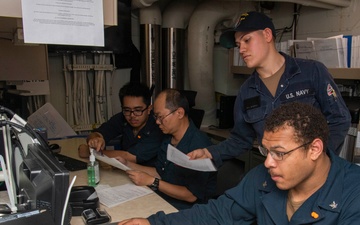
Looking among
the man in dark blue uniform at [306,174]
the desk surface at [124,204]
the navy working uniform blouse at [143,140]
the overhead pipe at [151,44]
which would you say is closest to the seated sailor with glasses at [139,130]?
the navy working uniform blouse at [143,140]

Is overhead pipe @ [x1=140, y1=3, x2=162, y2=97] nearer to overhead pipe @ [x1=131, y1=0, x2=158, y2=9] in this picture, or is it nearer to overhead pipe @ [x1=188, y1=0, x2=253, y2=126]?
overhead pipe @ [x1=131, y1=0, x2=158, y2=9]

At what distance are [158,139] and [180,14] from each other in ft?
5.87

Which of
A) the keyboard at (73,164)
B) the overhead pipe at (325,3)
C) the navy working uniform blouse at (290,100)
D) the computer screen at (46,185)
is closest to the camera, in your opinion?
the computer screen at (46,185)

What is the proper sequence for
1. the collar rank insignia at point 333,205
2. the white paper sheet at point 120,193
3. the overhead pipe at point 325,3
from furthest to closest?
the overhead pipe at point 325,3 → the white paper sheet at point 120,193 → the collar rank insignia at point 333,205

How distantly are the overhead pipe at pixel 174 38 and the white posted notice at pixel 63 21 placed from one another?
2.56 meters

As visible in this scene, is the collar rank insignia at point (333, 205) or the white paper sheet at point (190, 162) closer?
the collar rank insignia at point (333, 205)

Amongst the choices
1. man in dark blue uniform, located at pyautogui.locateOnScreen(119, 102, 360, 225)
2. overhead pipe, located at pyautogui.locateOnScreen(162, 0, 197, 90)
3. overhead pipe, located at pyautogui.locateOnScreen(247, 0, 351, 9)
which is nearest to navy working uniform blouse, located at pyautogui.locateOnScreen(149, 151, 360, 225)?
man in dark blue uniform, located at pyautogui.locateOnScreen(119, 102, 360, 225)

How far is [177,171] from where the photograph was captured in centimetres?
179

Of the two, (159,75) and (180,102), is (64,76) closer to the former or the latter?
(159,75)

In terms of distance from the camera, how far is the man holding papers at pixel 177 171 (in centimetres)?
165

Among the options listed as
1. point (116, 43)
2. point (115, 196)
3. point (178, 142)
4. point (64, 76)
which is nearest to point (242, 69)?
point (116, 43)

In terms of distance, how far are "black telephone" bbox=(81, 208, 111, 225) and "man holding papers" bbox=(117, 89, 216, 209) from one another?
37 cm

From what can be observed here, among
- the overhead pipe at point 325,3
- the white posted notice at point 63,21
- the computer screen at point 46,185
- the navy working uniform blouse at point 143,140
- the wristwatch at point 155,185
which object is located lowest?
the wristwatch at point 155,185

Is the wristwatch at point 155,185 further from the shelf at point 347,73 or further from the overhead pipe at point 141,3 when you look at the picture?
the overhead pipe at point 141,3
